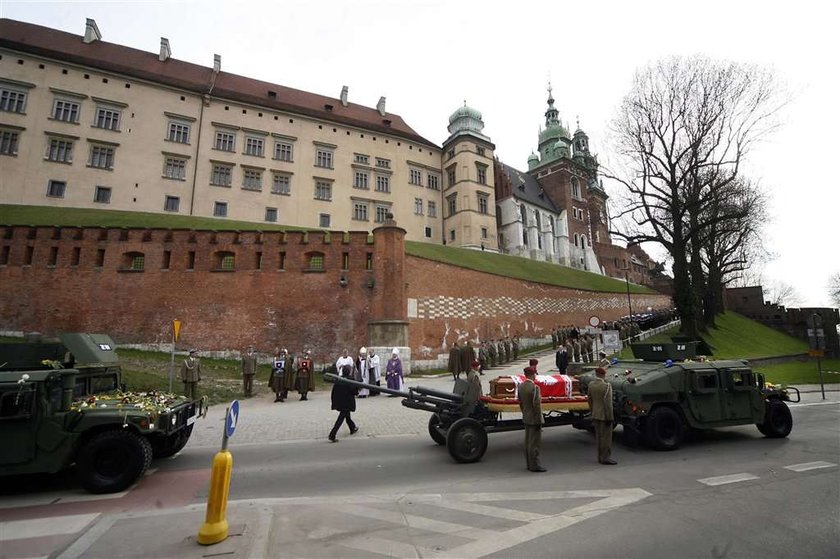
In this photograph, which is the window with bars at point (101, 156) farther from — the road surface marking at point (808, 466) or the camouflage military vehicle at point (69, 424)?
the road surface marking at point (808, 466)

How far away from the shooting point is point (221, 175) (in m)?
39.4

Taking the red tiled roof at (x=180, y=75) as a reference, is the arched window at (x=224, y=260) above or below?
below

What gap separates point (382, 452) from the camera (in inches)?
317

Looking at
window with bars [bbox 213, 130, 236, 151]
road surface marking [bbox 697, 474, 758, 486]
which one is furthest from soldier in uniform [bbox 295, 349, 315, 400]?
window with bars [bbox 213, 130, 236, 151]

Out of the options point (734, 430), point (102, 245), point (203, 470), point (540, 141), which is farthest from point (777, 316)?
point (102, 245)

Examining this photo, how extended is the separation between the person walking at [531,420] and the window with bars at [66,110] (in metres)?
44.8

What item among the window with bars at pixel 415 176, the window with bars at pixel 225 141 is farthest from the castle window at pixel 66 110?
the window with bars at pixel 415 176

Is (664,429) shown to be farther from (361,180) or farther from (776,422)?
(361,180)

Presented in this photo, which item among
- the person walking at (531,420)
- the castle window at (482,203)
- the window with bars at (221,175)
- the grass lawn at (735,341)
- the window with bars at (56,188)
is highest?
the castle window at (482,203)

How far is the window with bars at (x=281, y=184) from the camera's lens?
41.5 metres

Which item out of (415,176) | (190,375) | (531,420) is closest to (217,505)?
(531,420)

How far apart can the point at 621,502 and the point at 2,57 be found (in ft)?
167

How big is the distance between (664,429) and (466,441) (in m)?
4.39

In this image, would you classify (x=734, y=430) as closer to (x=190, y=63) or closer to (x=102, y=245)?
(x=102, y=245)
